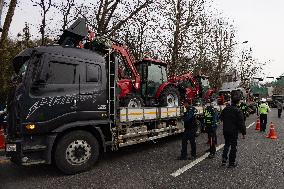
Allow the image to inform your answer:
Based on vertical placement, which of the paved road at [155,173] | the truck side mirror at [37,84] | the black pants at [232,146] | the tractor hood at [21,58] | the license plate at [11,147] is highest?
the tractor hood at [21,58]

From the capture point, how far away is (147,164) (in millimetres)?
7305

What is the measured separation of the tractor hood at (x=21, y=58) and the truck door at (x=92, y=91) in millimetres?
1164

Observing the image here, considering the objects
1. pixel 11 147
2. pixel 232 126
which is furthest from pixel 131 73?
pixel 11 147

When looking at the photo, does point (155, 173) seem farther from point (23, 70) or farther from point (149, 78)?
point (149, 78)

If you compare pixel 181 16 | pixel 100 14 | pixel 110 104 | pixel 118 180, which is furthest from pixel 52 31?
pixel 118 180

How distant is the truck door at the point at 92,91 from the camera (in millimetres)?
6707

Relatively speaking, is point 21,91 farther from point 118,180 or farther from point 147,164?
point 147,164

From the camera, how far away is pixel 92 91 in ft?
22.6

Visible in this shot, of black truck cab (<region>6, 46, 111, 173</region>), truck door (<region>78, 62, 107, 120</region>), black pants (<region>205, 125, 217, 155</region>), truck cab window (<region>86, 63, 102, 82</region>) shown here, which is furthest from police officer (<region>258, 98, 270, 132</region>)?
truck cab window (<region>86, 63, 102, 82</region>)

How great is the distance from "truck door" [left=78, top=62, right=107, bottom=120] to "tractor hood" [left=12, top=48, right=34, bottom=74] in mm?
1164

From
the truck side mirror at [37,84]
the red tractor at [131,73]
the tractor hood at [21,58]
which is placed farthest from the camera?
the red tractor at [131,73]

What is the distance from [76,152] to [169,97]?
17.8 feet

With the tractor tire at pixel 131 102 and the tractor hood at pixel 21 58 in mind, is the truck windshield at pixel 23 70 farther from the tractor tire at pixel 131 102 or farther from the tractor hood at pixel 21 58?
the tractor tire at pixel 131 102

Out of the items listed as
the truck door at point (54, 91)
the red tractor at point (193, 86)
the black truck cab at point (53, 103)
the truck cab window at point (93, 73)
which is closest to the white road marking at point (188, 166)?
the black truck cab at point (53, 103)
